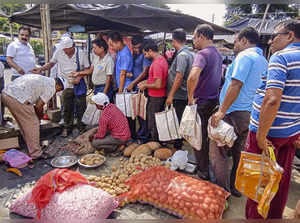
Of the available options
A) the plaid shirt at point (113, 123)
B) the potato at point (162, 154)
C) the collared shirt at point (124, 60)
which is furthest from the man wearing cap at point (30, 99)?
the potato at point (162, 154)

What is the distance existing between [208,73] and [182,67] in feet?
2.12

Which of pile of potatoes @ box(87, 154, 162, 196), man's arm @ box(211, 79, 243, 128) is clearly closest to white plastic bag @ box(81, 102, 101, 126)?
pile of potatoes @ box(87, 154, 162, 196)

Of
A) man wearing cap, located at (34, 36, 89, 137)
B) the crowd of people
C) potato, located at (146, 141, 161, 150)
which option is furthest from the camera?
man wearing cap, located at (34, 36, 89, 137)

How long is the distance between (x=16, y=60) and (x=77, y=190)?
3.71 metres

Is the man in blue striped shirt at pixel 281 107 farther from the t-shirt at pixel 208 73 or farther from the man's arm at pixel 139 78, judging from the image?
the man's arm at pixel 139 78

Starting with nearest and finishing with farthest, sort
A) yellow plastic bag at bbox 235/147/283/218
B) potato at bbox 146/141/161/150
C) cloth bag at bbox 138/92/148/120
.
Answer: yellow plastic bag at bbox 235/147/283/218 → potato at bbox 146/141/161/150 → cloth bag at bbox 138/92/148/120

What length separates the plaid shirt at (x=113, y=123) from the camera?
377 centimetres

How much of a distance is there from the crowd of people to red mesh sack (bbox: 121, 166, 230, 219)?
344mm

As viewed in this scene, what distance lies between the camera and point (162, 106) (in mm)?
4012

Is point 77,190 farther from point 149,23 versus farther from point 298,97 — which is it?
point 149,23

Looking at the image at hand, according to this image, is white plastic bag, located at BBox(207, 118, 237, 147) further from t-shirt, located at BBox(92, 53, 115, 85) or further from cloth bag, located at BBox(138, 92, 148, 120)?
t-shirt, located at BBox(92, 53, 115, 85)

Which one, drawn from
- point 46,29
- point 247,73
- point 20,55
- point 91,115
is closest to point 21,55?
point 20,55

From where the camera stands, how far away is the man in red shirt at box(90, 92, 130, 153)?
3.79 meters

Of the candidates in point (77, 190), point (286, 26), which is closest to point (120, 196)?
point (77, 190)
